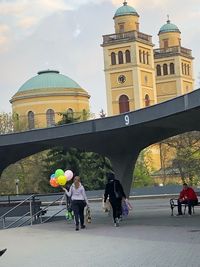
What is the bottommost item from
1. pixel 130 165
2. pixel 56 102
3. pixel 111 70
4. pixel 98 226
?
pixel 98 226


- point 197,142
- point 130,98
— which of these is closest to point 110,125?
point 197,142

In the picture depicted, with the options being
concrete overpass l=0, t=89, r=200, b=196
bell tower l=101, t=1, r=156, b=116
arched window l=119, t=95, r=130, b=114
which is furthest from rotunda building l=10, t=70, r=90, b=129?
concrete overpass l=0, t=89, r=200, b=196

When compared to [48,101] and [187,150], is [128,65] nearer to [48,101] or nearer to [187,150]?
[48,101]

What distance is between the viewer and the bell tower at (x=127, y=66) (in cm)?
10075

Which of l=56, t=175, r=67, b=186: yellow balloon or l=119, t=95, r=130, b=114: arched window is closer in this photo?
l=56, t=175, r=67, b=186: yellow balloon

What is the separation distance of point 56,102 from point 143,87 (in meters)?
20.3

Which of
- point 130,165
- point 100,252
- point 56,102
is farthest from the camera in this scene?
point 56,102

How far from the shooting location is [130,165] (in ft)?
81.7

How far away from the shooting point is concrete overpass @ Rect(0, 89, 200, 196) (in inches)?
759

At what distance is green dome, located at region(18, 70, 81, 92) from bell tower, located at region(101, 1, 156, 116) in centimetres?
1120

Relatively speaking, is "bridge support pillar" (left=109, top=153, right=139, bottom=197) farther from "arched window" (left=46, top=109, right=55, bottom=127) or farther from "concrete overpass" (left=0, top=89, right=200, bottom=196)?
"arched window" (left=46, top=109, right=55, bottom=127)

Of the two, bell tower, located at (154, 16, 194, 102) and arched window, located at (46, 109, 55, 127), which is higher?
bell tower, located at (154, 16, 194, 102)

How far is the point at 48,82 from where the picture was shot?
90750 mm

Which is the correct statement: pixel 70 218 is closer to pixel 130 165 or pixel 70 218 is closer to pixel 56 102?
pixel 130 165
